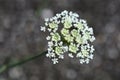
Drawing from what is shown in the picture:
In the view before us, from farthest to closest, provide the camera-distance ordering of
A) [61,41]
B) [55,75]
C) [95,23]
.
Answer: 1. [95,23]
2. [55,75]
3. [61,41]

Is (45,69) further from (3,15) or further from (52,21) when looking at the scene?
(52,21)

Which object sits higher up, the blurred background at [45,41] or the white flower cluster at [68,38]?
the blurred background at [45,41]

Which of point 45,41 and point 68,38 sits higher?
point 45,41

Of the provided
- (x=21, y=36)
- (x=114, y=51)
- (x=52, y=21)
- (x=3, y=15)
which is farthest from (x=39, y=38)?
(x=52, y=21)

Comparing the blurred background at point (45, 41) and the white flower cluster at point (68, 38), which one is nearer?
the white flower cluster at point (68, 38)

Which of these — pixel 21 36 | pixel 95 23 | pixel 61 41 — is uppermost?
pixel 95 23
